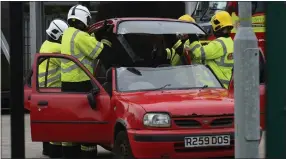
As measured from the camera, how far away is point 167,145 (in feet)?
20.9

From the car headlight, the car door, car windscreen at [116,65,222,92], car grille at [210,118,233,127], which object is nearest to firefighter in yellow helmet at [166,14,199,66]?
car windscreen at [116,65,222,92]

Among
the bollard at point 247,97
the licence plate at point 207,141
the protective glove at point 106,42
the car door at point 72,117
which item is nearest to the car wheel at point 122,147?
the car door at point 72,117

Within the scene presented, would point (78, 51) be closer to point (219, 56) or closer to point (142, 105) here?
point (142, 105)

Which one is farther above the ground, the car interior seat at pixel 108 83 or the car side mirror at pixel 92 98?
the car interior seat at pixel 108 83

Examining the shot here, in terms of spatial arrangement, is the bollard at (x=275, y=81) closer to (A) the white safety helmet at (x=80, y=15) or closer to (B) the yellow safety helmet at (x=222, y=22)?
(A) the white safety helmet at (x=80, y=15)

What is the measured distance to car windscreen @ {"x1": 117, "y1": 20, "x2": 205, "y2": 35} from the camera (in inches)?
322

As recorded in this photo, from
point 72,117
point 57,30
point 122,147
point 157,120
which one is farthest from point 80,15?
point 157,120

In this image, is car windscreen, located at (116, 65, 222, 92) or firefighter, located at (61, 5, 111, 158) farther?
firefighter, located at (61, 5, 111, 158)

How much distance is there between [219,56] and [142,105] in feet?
7.78

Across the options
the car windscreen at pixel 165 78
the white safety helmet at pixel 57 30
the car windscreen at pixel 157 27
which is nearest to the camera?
the car windscreen at pixel 165 78

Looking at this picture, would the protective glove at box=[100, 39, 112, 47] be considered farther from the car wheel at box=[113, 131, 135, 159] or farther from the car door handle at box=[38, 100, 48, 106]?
the car wheel at box=[113, 131, 135, 159]

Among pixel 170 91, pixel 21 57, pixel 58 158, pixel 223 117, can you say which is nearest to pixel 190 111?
pixel 223 117

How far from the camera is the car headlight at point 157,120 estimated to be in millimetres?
6465

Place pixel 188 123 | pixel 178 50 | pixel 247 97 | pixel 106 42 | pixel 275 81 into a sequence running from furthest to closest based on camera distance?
pixel 178 50, pixel 106 42, pixel 188 123, pixel 247 97, pixel 275 81
